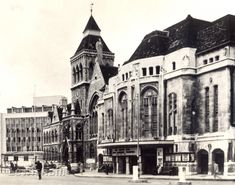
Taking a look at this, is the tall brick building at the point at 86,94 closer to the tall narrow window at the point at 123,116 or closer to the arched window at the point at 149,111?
the tall narrow window at the point at 123,116

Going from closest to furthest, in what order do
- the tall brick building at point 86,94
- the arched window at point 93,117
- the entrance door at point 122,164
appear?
the entrance door at point 122,164
the tall brick building at point 86,94
the arched window at point 93,117

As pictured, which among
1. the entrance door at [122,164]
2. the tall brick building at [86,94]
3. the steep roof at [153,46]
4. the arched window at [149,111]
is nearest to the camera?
the arched window at [149,111]

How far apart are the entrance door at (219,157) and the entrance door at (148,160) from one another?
8.26 metres

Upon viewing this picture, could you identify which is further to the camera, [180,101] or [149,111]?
[149,111]

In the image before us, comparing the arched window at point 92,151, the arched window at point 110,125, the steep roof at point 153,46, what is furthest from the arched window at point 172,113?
the arched window at point 92,151

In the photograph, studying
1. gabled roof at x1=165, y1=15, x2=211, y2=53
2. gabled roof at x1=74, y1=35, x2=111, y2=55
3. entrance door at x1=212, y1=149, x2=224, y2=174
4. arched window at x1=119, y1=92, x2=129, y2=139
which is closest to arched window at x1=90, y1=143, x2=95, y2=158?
gabled roof at x1=74, y1=35, x2=111, y2=55

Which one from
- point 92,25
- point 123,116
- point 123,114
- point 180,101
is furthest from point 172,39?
point 92,25

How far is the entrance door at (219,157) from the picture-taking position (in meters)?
46.4

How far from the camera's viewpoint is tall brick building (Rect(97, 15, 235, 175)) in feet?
151

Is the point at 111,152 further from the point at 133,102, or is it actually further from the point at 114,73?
the point at 114,73

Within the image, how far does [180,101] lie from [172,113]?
2.05 metres

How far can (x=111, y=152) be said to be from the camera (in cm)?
6012

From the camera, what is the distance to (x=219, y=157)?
46.8 metres

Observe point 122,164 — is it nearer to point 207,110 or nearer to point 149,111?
point 149,111
